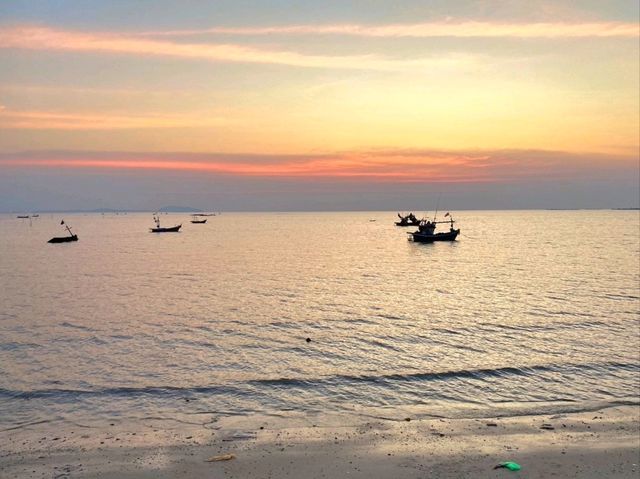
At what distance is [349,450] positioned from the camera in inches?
536

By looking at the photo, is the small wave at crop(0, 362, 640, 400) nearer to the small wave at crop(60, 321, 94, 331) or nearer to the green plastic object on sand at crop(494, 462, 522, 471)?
the green plastic object on sand at crop(494, 462, 522, 471)

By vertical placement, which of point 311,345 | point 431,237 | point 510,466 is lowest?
point 311,345

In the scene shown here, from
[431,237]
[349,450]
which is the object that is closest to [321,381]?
[349,450]

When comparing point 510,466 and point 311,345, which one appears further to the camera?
point 311,345

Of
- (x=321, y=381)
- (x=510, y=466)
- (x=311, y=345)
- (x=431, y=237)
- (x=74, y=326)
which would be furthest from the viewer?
(x=431, y=237)

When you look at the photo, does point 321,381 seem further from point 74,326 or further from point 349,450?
point 74,326

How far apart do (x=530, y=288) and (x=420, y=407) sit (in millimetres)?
35914

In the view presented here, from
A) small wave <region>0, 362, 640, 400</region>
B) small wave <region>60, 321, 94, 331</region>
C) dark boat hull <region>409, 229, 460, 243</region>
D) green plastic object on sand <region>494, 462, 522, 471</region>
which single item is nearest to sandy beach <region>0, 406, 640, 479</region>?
green plastic object on sand <region>494, 462, 522, 471</region>

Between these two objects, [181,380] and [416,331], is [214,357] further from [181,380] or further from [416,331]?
[416,331]

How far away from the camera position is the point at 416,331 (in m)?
30.6

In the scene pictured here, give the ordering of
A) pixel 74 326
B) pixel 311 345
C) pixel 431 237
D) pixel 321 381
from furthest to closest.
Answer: pixel 431 237 < pixel 74 326 < pixel 311 345 < pixel 321 381

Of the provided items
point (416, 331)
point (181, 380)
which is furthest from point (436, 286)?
point (181, 380)

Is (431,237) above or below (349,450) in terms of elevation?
above

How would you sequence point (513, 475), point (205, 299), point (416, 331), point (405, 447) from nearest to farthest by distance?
point (513, 475)
point (405, 447)
point (416, 331)
point (205, 299)
